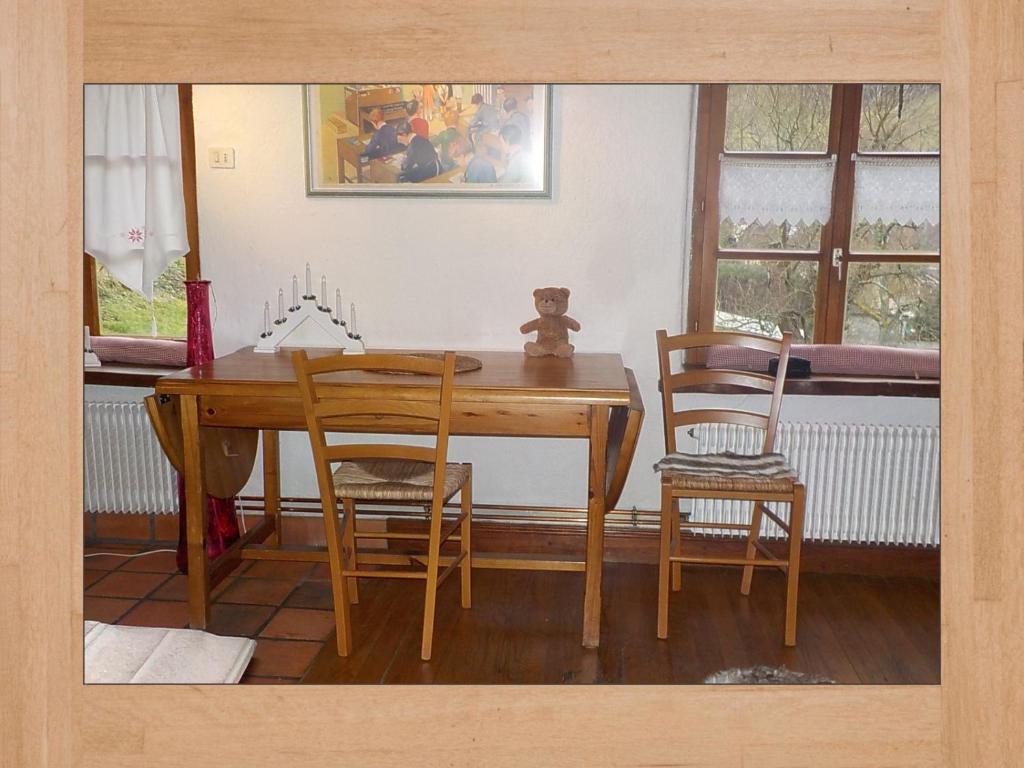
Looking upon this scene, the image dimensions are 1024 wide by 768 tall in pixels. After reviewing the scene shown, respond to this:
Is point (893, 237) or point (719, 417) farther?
point (719, 417)

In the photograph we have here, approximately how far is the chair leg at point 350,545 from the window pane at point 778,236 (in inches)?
41.0

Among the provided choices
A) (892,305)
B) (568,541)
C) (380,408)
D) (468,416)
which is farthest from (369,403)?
(892,305)

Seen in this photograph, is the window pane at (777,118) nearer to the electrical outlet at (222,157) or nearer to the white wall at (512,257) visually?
the white wall at (512,257)

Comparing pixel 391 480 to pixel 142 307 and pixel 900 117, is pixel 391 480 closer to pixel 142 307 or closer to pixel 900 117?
pixel 142 307

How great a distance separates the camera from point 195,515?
5.29 feet

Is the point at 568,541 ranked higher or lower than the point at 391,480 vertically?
lower

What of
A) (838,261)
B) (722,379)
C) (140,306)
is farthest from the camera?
(722,379)

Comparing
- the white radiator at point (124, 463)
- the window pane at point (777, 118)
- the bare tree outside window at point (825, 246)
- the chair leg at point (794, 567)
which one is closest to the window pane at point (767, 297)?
the bare tree outside window at point (825, 246)

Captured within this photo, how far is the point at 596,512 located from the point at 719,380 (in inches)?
16.6

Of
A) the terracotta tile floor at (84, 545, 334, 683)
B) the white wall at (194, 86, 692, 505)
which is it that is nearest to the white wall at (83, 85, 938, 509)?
the white wall at (194, 86, 692, 505)

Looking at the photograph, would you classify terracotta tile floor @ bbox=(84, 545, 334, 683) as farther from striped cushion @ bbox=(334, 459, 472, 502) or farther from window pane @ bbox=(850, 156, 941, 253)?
window pane @ bbox=(850, 156, 941, 253)

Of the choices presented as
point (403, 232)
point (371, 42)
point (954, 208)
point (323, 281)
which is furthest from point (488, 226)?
point (954, 208)

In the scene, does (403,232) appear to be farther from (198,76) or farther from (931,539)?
(931,539)

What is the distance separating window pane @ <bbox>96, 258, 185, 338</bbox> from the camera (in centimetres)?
135
